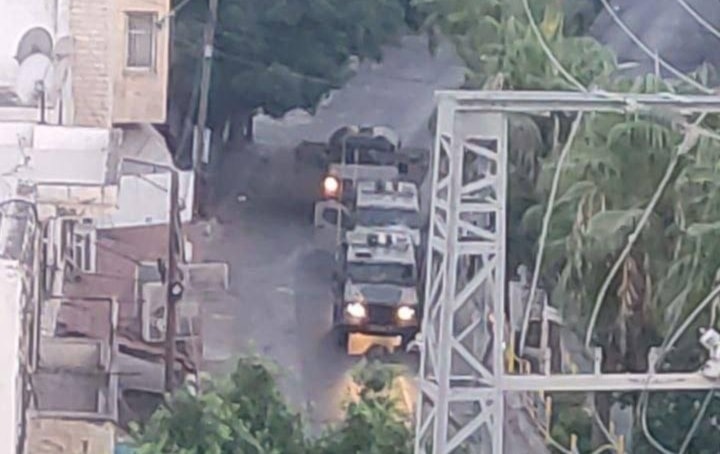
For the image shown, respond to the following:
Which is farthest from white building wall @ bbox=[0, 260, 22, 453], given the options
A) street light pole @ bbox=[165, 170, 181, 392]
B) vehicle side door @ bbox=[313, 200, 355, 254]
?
vehicle side door @ bbox=[313, 200, 355, 254]

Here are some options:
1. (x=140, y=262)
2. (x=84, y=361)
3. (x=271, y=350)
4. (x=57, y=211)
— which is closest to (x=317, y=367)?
(x=271, y=350)

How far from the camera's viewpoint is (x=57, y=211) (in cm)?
1272

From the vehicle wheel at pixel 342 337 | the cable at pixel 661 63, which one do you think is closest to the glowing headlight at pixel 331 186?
the vehicle wheel at pixel 342 337

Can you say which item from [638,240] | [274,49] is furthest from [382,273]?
[638,240]

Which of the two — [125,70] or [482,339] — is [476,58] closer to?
[125,70]

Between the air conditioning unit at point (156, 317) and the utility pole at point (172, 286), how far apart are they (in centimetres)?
15

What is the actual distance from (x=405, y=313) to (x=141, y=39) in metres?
3.64

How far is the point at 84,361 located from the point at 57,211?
2799 millimetres

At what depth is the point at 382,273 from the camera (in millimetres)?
18969

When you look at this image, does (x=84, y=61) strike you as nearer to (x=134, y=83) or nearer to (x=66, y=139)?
(x=134, y=83)

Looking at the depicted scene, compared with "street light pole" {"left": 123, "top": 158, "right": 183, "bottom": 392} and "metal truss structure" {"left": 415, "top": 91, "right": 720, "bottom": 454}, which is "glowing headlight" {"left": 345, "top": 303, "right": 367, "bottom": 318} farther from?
"metal truss structure" {"left": 415, "top": 91, "right": 720, "bottom": 454}

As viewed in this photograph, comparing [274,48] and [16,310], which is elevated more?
[274,48]

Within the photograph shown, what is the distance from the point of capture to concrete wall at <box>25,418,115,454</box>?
41.6 feet

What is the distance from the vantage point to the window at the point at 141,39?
18.0m
